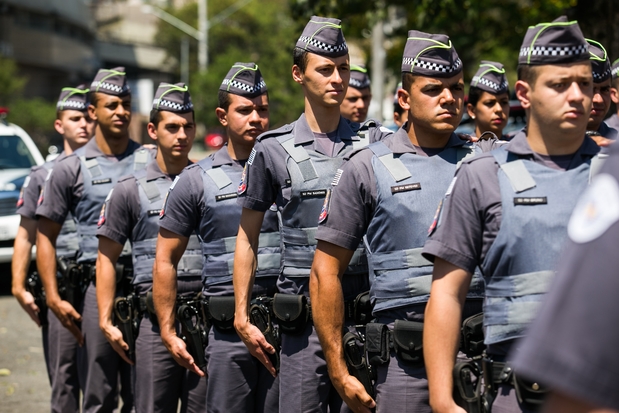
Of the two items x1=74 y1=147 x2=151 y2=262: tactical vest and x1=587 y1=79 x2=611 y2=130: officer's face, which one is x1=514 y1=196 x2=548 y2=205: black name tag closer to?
x1=587 y1=79 x2=611 y2=130: officer's face

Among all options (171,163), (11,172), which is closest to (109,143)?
(171,163)

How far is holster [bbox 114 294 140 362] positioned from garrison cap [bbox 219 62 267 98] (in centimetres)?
156

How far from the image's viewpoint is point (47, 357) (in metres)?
8.02

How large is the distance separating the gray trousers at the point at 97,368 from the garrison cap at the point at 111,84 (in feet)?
4.84

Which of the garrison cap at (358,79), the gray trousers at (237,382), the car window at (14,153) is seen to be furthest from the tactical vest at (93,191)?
the car window at (14,153)

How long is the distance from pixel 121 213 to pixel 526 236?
3.83 metres

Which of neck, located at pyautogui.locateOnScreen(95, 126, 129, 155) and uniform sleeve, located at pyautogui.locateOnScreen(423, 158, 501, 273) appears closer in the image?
uniform sleeve, located at pyautogui.locateOnScreen(423, 158, 501, 273)

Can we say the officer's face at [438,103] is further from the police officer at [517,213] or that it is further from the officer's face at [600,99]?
the officer's face at [600,99]

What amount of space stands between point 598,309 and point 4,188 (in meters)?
13.7

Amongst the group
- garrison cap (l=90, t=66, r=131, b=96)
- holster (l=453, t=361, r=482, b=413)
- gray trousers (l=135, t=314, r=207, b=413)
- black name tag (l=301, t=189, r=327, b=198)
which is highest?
garrison cap (l=90, t=66, r=131, b=96)

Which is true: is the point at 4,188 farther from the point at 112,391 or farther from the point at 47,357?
the point at 112,391

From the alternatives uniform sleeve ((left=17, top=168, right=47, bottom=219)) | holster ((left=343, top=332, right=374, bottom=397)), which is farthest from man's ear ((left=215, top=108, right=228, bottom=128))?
uniform sleeve ((left=17, top=168, right=47, bottom=219))

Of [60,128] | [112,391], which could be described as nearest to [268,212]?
[112,391]

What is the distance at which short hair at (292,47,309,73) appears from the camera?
16.6 ft
